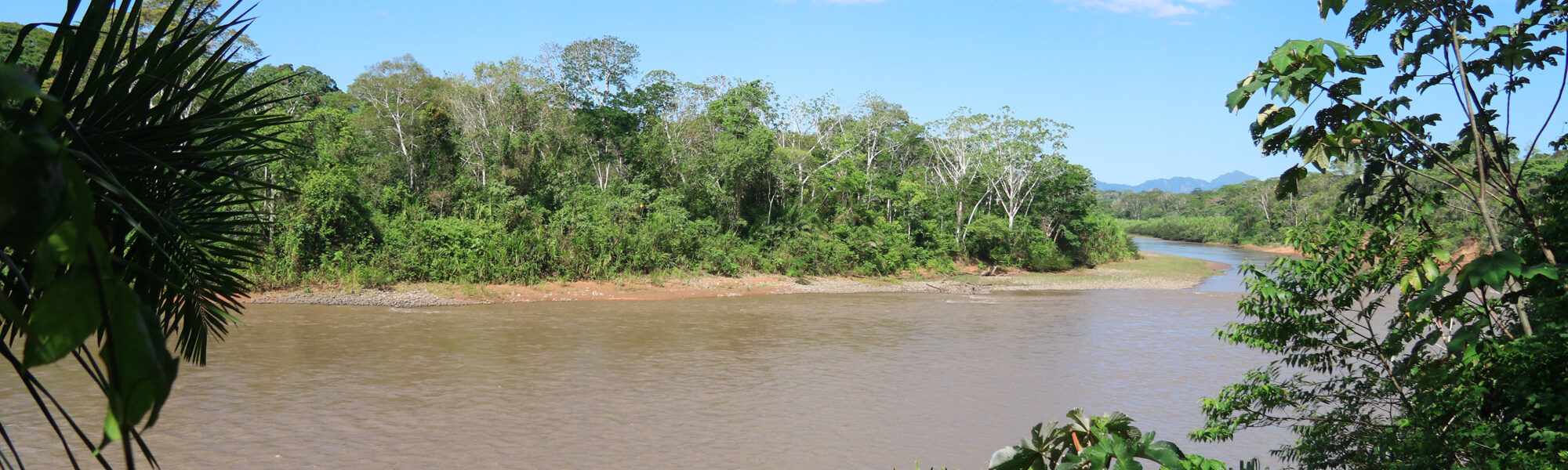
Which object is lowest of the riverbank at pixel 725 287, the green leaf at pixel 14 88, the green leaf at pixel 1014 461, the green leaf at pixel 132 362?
the riverbank at pixel 725 287

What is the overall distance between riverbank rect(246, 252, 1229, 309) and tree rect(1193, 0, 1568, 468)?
14.1 metres

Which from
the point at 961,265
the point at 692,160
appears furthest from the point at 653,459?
the point at 961,265

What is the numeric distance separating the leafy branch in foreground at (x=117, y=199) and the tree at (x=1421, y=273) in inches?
94.4

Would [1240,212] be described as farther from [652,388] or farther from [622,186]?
[652,388]

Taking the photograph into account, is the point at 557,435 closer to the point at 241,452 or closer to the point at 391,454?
the point at 391,454

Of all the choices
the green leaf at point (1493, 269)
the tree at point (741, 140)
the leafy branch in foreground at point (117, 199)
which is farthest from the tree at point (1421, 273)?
the tree at point (741, 140)

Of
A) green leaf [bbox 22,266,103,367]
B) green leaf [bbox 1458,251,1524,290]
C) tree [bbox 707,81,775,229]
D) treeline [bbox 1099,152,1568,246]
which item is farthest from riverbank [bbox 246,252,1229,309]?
green leaf [bbox 22,266,103,367]

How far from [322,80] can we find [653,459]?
108 ft

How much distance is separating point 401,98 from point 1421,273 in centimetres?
2067

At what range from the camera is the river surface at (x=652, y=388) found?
24.2 feet

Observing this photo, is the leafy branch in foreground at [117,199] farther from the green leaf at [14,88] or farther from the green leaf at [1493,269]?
the green leaf at [1493,269]

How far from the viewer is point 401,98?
2034 centimetres

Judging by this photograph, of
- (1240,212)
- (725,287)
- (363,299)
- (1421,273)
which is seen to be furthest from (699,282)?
(1240,212)

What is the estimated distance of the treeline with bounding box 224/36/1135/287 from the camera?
17031 mm
